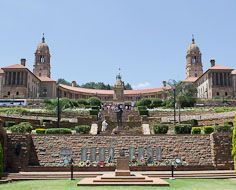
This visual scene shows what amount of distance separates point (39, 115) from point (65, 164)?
75.3 feet

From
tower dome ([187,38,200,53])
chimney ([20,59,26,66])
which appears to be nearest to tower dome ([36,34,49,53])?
chimney ([20,59,26,66])

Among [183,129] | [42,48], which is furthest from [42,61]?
[183,129]

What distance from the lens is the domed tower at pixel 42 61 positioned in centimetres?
9588

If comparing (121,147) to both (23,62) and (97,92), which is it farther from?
(97,92)

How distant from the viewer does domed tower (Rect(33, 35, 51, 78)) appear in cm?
9588

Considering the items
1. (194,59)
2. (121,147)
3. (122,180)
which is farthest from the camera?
(194,59)

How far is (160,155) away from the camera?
2394 cm

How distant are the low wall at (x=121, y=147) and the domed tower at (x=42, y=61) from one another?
73.1m

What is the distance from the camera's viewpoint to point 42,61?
9625 cm

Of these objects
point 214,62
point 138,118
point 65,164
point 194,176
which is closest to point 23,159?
point 65,164

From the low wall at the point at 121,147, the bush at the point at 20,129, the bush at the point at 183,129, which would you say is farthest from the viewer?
the bush at the point at 183,129

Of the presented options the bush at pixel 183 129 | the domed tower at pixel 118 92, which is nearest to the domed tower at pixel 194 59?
the domed tower at pixel 118 92

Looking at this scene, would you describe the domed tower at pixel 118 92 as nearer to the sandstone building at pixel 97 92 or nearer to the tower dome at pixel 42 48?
the sandstone building at pixel 97 92

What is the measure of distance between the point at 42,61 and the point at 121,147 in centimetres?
7510
